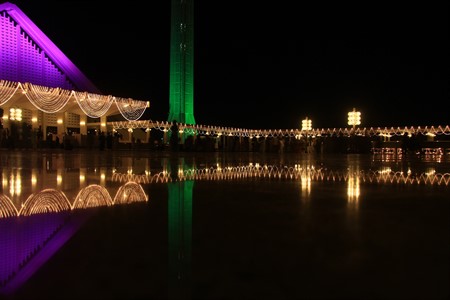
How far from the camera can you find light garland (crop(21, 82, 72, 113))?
68.2 feet

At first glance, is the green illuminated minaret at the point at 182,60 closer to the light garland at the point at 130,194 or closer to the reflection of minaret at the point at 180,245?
the light garland at the point at 130,194

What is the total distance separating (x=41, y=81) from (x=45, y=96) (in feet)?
16.2

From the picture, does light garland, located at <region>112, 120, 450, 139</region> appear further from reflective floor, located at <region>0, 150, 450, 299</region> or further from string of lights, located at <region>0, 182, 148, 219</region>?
reflective floor, located at <region>0, 150, 450, 299</region>

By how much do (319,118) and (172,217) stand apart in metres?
44.9

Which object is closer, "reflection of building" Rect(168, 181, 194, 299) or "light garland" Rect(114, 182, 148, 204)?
"reflection of building" Rect(168, 181, 194, 299)

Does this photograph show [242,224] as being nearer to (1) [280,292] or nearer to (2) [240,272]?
(2) [240,272]

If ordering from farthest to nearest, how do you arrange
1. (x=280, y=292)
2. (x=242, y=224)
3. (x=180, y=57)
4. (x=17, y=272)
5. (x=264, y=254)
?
(x=180, y=57) < (x=242, y=224) < (x=264, y=254) < (x=17, y=272) < (x=280, y=292)

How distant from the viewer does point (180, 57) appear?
116 ft

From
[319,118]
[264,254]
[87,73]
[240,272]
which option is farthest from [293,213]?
[319,118]

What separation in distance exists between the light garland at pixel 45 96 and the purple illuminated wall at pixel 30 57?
363 cm

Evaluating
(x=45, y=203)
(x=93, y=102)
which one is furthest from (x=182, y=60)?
(x=45, y=203)

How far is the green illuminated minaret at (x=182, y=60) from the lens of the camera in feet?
114

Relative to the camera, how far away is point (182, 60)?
35344 millimetres

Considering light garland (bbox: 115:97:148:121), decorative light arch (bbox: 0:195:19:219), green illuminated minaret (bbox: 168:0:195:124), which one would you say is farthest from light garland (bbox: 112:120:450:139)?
decorative light arch (bbox: 0:195:19:219)
